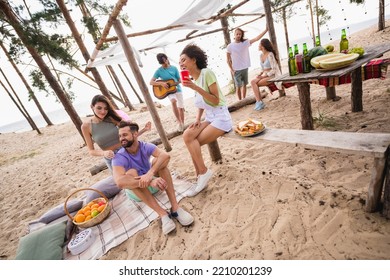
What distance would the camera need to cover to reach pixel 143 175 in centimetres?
226

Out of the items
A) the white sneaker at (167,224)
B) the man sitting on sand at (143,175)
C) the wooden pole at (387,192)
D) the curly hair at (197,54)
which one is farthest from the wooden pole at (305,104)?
the white sneaker at (167,224)

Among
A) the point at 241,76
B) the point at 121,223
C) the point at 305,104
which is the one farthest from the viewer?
the point at 241,76

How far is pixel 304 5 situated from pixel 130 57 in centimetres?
1719

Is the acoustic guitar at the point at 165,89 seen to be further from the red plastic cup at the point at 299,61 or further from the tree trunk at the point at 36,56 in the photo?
the tree trunk at the point at 36,56

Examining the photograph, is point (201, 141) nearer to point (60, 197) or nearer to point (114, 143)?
point (114, 143)

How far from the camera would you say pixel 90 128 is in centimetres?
290

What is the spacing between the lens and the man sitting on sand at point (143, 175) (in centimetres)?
224

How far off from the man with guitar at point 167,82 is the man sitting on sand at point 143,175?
2663 mm

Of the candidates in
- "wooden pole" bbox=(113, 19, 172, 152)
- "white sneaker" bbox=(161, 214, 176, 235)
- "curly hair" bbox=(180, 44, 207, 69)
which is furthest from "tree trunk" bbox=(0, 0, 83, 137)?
"white sneaker" bbox=(161, 214, 176, 235)

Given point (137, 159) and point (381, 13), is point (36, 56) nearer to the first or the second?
point (137, 159)

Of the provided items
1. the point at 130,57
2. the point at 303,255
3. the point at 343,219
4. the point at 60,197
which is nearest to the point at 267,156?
the point at 343,219

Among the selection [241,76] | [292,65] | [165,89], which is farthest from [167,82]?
[292,65]

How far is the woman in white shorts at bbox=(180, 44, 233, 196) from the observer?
2.52 meters

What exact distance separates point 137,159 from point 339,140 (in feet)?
7.02
